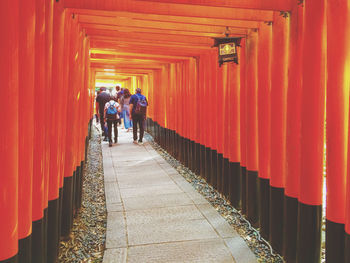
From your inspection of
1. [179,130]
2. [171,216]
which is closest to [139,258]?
[171,216]

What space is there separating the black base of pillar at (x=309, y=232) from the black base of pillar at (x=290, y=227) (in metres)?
0.23

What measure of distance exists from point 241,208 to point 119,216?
2.03 meters

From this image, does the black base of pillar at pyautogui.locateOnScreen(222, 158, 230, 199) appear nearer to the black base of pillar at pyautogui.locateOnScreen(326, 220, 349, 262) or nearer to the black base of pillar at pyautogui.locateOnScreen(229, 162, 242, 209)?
the black base of pillar at pyautogui.locateOnScreen(229, 162, 242, 209)

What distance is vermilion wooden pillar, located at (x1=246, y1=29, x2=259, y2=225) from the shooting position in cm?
452

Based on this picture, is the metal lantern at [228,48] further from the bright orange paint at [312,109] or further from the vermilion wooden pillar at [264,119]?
the bright orange paint at [312,109]

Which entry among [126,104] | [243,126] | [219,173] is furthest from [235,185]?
[126,104]

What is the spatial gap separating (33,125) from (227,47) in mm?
3250

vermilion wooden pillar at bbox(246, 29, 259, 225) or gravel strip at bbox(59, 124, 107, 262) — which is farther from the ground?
vermilion wooden pillar at bbox(246, 29, 259, 225)

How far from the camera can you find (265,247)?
390 centimetres

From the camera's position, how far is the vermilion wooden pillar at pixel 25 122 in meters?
2.00

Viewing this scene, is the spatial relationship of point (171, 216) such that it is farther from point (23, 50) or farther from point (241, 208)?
point (23, 50)

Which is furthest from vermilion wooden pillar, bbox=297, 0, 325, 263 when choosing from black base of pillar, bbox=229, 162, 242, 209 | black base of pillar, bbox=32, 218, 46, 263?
black base of pillar, bbox=32, 218, 46, 263

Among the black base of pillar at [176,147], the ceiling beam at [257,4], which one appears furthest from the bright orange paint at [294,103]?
the black base of pillar at [176,147]

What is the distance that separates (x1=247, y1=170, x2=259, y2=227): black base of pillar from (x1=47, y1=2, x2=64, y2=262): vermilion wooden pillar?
2.79 m
